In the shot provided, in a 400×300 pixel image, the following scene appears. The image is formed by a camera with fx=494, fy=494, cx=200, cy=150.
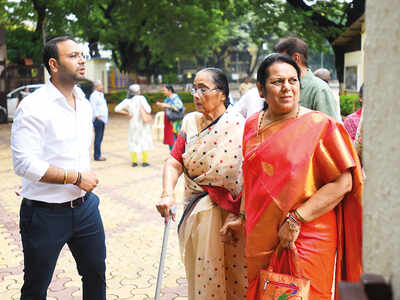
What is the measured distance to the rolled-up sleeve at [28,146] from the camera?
2646 millimetres

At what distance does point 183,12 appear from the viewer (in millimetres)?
26016

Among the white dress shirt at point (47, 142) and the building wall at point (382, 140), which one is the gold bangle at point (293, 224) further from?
the white dress shirt at point (47, 142)

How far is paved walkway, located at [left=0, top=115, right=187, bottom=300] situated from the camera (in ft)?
13.9

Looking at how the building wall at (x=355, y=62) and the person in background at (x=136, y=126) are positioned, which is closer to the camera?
the person in background at (x=136, y=126)

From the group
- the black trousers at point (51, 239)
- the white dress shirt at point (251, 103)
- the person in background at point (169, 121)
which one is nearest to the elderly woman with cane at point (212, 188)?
the black trousers at point (51, 239)

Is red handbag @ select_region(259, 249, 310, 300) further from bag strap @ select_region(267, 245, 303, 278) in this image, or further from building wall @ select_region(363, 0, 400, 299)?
building wall @ select_region(363, 0, 400, 299)

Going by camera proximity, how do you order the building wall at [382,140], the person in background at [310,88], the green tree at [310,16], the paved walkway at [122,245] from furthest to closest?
the green tree at [310,16], the paved walkway at [122,245], the person in background at [310,88], the building wall at [382,140]

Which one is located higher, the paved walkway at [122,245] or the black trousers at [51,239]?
the black trousers at [51,239]

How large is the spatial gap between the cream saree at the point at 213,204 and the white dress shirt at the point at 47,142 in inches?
28.1

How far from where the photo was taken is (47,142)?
2.78m

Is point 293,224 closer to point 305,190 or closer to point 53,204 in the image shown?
point 305,190

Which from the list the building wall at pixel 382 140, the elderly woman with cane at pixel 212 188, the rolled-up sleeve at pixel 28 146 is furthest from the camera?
the elderly woman with cane at pixel 212 188

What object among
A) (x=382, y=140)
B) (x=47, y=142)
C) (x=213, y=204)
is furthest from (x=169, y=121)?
(x=382, y=140)

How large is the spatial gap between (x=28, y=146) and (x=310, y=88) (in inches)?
77.0
